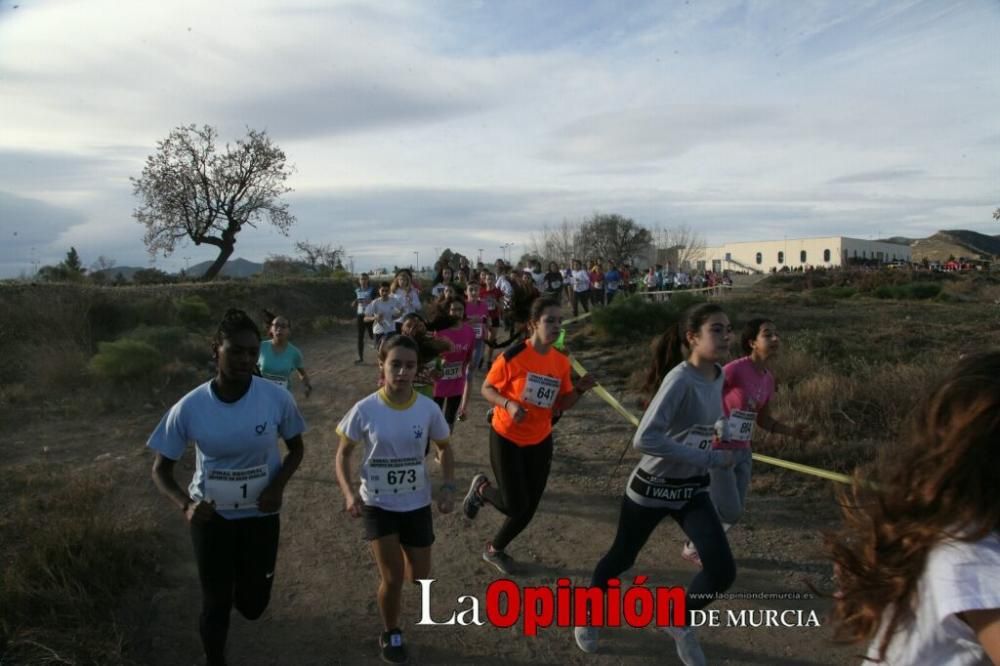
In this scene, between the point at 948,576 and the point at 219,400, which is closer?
the point at 948,576

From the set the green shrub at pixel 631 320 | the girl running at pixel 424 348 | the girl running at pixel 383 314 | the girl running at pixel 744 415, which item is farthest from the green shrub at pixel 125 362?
the girl running at pixel 744 415

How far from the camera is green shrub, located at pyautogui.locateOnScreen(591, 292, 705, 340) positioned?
49.2ft

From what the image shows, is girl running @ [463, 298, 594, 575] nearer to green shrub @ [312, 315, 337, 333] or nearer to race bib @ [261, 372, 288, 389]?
race bib @ [261, 372, 288, 389]

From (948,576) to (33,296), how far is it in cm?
1876

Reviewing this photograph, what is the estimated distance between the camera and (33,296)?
15.8 metres

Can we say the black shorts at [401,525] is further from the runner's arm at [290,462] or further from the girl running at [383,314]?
the girl running at [383,314]

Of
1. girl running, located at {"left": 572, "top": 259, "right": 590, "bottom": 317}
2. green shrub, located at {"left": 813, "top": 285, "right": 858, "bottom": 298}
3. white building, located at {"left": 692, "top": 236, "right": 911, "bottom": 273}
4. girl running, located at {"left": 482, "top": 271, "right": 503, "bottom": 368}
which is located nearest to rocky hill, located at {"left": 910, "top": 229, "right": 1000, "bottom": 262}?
white building, located at {"left": 692, "top": 236, "right": 911, "bottom": 273}

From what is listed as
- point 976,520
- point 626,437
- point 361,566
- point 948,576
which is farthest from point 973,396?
point 626,437

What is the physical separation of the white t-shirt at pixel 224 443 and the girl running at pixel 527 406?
1.67m

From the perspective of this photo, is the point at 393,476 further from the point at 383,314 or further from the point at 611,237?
the point at 611,237

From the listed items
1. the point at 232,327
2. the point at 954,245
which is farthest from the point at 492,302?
the point at 954,245

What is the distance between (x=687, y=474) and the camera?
3.65 metres

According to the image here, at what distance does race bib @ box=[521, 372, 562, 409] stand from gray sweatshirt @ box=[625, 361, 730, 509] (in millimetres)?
1045

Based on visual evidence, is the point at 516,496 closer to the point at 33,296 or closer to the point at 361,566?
the point at 361,566
